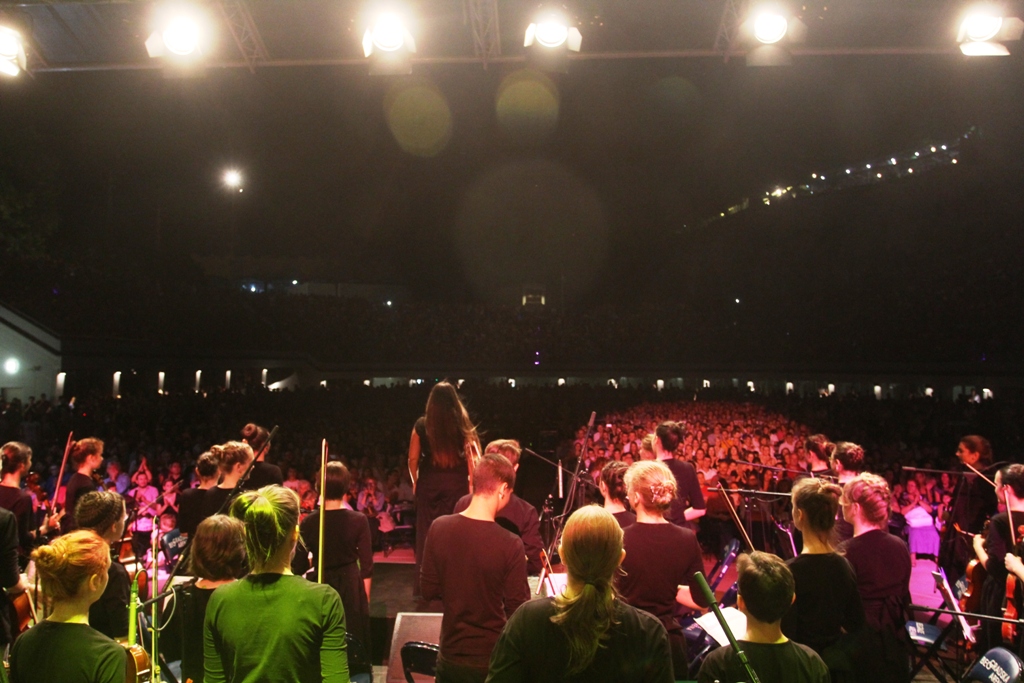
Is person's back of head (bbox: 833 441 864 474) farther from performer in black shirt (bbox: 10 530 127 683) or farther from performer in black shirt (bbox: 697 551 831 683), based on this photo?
performer in black shirt (bbox: 10 530 127 683)

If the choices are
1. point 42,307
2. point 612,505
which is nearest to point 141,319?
point 42,307

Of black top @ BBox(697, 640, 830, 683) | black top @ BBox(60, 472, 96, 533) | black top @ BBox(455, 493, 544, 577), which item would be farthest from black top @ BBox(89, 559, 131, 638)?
black top @ BBox(697, 640, 830, 683)

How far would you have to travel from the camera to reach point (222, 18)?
524 centimetres

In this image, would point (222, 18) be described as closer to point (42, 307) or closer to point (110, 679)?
point (110, 679)

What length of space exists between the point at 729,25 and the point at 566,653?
5025 mm

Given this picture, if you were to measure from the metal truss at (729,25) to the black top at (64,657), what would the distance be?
536 cm

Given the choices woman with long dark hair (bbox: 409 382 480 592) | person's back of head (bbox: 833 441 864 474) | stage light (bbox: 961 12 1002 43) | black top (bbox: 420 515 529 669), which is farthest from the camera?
stage light (bbox: 961 12 1002 43)

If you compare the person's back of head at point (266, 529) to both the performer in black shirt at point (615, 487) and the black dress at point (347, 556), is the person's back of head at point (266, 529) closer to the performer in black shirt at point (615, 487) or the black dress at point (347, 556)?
the black dress at point (347, 556)

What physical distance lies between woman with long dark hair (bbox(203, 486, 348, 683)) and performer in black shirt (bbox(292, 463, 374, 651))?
4.77 feet

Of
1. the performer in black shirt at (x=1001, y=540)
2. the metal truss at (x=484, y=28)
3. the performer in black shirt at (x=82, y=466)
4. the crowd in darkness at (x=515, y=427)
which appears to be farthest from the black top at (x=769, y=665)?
the crowd in darkness at (x=515, y=427)

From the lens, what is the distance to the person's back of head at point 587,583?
168cm

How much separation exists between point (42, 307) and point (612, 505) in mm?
17937

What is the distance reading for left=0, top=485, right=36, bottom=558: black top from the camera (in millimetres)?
3943

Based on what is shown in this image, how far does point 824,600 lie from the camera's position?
2.59m
